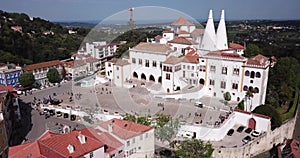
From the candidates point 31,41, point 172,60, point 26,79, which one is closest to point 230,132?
point 172,60

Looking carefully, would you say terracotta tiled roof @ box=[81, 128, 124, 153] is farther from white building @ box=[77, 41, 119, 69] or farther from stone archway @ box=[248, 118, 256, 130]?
white building @ box=[77, 41, 119, 69]

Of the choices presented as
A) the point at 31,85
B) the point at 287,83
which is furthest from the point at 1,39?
the point at 287,83

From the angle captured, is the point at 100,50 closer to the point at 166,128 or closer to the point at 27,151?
the point at 166,128

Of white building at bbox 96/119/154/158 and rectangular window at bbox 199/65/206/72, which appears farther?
rectangular window at bbox 199/65/206/72

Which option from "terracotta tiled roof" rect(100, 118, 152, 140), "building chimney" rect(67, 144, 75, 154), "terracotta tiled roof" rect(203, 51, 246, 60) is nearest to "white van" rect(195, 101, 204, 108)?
"terracotta tiled roof" rect(203, 51, 246, 60)

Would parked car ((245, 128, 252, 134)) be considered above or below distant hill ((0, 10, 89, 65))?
below

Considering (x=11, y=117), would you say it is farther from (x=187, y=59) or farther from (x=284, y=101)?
(x=284, y=101)
